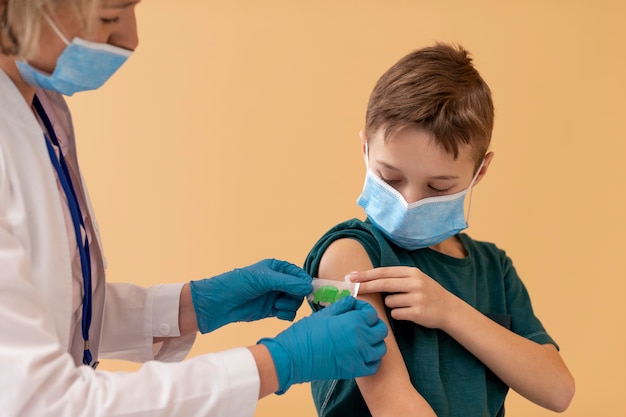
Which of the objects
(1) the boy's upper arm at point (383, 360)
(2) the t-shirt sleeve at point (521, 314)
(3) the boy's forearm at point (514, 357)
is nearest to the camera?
(1) the boy's upper arm at point (383, 360)

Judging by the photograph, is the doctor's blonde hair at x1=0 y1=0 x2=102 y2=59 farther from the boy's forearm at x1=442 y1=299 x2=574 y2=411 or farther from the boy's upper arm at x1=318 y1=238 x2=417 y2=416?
the boy's forearm at x1=442 y1=299 x2=574 y2=411

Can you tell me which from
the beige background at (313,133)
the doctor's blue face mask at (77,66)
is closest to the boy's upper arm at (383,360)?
the doctor's blue face mask at (77,66)

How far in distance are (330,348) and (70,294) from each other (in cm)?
44

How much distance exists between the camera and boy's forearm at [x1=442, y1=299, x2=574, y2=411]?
150 centimetres

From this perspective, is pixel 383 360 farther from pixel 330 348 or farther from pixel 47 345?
pixel 47 345

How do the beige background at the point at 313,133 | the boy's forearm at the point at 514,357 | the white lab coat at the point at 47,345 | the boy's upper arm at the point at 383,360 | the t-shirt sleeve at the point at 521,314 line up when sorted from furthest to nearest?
the beige background at the point at 313,133 < the t-shirt sleeve at the point at 521,314 < the boy's forearm at the point at 514,357 < the boy's upper arm at the point at 383,360 < the white lab coat at the point at 47,345

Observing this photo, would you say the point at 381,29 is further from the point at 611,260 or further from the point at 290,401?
the point at 290,401

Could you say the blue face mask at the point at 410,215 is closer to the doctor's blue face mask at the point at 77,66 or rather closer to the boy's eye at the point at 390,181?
the boy's eye at the point at 390,181

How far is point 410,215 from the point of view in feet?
5.08

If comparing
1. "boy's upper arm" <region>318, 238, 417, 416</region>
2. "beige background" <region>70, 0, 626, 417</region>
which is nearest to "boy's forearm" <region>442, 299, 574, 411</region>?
"boy's upper arm" <region>318, 238, 417, 416</region>

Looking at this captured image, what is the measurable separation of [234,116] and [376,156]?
→ 5.18ft


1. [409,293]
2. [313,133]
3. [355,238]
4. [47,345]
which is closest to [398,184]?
[355,238]

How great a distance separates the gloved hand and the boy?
9 cm

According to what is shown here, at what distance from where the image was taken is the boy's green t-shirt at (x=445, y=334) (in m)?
1.50
